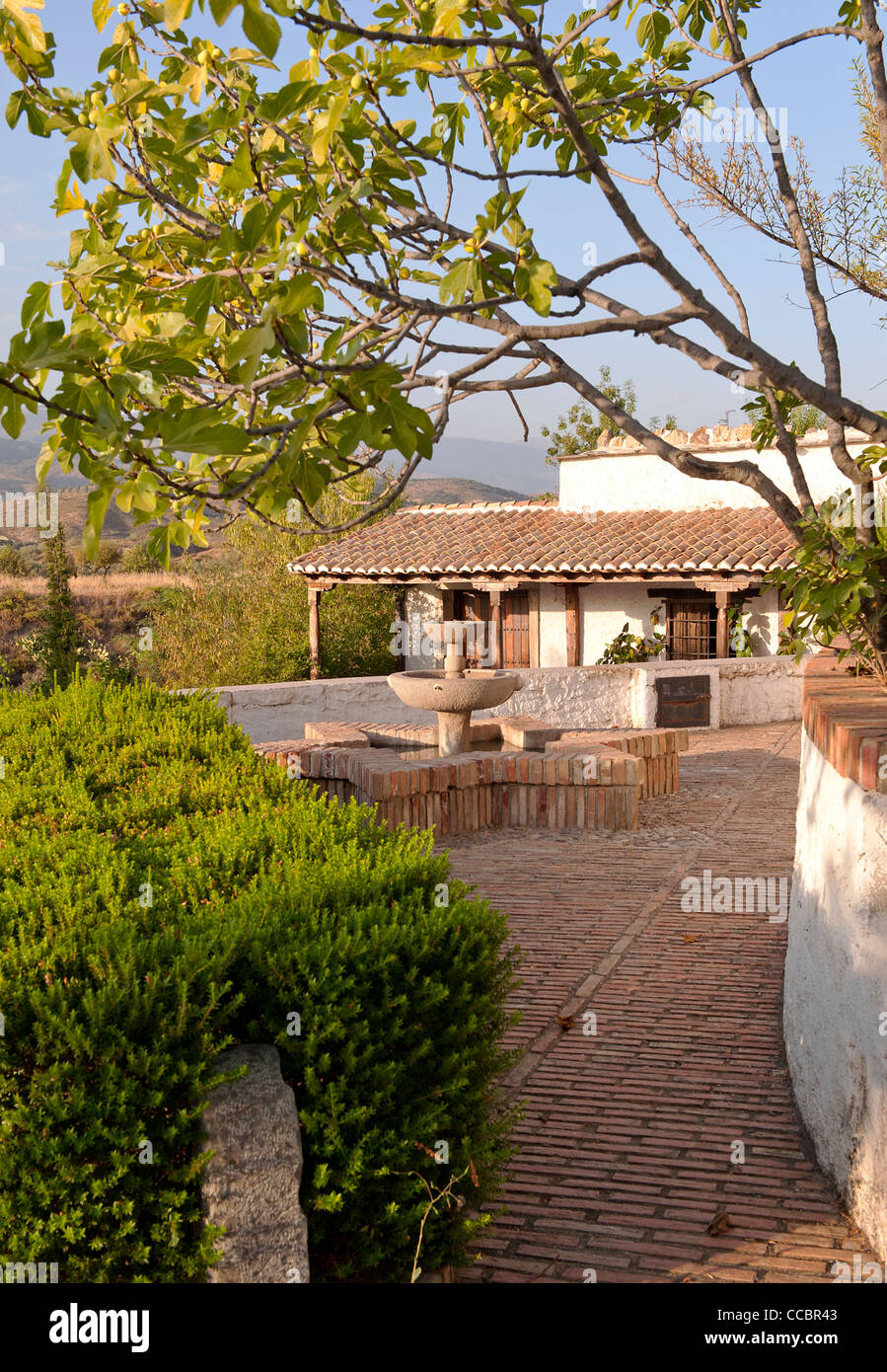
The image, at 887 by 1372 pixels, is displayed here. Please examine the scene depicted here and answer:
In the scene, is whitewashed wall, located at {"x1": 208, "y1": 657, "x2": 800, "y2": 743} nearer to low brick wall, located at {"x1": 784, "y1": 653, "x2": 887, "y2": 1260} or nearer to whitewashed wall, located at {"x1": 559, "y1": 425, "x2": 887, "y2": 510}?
whitewashed wall, located at {"x1": 559, "y1": 425, "x2": 887, "y2": 510}

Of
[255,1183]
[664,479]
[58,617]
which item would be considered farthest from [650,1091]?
[664,479]

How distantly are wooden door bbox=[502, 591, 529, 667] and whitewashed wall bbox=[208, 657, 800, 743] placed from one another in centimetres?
829

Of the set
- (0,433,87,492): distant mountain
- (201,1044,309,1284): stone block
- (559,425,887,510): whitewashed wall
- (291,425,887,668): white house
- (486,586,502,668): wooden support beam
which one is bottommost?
(201,1044,309,1284): stone block

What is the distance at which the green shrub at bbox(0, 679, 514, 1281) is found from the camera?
2.74m

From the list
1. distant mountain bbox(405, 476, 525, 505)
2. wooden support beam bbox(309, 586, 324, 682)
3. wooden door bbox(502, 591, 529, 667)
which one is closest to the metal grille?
wooden door bbox(502, 591, 529, 667)

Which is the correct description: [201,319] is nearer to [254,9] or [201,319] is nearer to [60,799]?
[254,9]

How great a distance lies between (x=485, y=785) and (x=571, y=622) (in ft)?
47.0

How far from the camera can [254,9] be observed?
2180mm

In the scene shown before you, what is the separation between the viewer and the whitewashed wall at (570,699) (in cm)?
1380

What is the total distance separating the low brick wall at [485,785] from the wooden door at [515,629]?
14.5m

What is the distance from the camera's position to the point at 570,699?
15.8 m

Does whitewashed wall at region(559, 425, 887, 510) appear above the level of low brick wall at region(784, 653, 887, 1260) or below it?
above

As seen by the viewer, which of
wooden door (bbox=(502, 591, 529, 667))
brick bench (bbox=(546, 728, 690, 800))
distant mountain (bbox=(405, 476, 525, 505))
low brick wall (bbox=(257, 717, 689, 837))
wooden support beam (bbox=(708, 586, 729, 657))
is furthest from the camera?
distant mountain (bbox=(405, 476, 525, 505))

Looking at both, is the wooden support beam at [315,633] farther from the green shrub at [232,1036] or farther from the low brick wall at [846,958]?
the green shrub at [232,1036]
